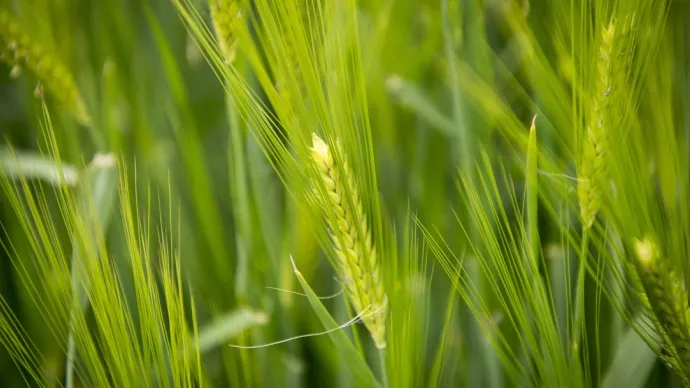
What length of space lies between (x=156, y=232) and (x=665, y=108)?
1.58ft

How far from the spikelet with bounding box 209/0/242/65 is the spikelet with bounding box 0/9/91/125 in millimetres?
192

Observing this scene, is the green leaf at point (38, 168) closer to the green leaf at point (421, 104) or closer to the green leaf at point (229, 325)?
the green leaf at point (229, 325)

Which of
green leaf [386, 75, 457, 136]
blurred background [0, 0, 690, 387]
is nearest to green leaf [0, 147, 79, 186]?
blurred background [0, 0, 690, 387]

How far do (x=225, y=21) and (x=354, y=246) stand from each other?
187mm

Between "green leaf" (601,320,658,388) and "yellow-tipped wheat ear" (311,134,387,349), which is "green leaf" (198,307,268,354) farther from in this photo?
"green leaf" (601,320,658,388)

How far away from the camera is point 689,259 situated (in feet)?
1.28

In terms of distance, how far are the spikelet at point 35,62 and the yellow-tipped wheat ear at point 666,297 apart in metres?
0.49

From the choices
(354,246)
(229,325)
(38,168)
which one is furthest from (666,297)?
(38,168)

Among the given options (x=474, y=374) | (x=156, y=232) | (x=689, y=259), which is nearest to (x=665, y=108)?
(x=689, y=259)

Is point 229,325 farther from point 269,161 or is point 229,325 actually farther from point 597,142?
point 597,142

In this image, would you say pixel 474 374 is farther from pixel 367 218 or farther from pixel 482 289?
pixel 367 218

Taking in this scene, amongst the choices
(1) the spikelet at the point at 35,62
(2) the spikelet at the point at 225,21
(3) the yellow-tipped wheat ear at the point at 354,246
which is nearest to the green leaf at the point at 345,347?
(3) the yellow-tipped wheat ear at the point at 354,246

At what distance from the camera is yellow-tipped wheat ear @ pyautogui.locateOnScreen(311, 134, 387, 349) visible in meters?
0.32

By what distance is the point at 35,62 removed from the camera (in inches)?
18.3
